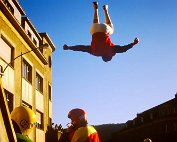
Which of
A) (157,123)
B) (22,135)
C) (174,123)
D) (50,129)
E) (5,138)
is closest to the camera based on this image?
(5,138)

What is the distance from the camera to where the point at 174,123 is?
46.8 meters

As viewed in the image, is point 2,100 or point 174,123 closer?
point 2,100

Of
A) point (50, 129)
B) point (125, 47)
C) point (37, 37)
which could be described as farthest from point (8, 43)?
point (125, 47)

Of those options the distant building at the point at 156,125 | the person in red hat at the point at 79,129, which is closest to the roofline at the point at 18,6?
the person in red hat at the point at 79,129

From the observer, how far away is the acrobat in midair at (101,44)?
7.80 metres

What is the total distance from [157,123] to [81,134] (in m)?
47.0

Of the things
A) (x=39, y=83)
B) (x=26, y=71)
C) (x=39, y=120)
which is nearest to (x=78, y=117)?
(x=26, y=71)

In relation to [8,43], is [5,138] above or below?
below

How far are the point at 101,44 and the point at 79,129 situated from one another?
3593 mm

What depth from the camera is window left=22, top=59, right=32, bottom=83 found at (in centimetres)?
2530

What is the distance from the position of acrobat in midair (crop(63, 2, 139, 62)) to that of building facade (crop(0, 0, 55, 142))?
931 centimetres

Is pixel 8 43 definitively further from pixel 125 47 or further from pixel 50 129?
pixel 125 47

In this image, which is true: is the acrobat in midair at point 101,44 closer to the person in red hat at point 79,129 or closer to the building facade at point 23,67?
the person in red hat at point 79,129

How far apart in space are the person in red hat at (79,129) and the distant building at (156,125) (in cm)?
4307
